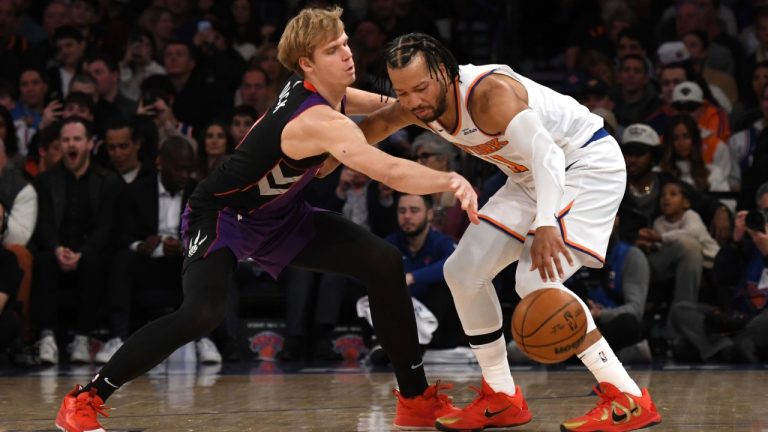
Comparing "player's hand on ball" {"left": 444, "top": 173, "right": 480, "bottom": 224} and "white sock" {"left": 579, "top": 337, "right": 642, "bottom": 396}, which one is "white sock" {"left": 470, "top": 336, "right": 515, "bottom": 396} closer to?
"white sock" {"left": 579, "top": 337, "right": 642, "bottom": 396}

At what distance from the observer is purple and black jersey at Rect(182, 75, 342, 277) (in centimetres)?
465

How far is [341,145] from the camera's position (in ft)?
14.3

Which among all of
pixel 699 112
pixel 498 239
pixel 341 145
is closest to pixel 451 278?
pixel 498 239

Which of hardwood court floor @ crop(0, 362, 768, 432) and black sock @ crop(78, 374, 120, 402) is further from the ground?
black sock @ crop(78, 374, 120, 402)

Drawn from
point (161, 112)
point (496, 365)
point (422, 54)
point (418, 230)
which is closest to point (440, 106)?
point (422, 54)

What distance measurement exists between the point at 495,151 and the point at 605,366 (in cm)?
94

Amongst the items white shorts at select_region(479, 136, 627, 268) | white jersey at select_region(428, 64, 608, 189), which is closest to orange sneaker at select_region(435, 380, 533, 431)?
white shorts at select_region(479, 136, 627, 268)

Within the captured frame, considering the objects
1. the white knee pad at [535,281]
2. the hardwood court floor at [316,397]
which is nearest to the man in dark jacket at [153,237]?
the hardwood court floor at [316,397]

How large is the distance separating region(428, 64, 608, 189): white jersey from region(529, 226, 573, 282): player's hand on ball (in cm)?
33

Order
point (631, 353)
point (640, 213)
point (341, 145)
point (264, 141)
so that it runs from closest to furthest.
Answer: point (341, 145)
point (264, 141)
point (631, 353)
point (640, 213)

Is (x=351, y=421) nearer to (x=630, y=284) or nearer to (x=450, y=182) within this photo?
(x=450, y=182)

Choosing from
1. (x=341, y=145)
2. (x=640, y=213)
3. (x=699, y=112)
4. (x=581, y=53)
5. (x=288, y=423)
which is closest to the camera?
(x=341, y=145)

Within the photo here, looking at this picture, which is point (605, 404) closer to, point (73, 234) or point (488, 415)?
point (488, 415)

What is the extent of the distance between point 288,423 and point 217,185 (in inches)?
42.2
